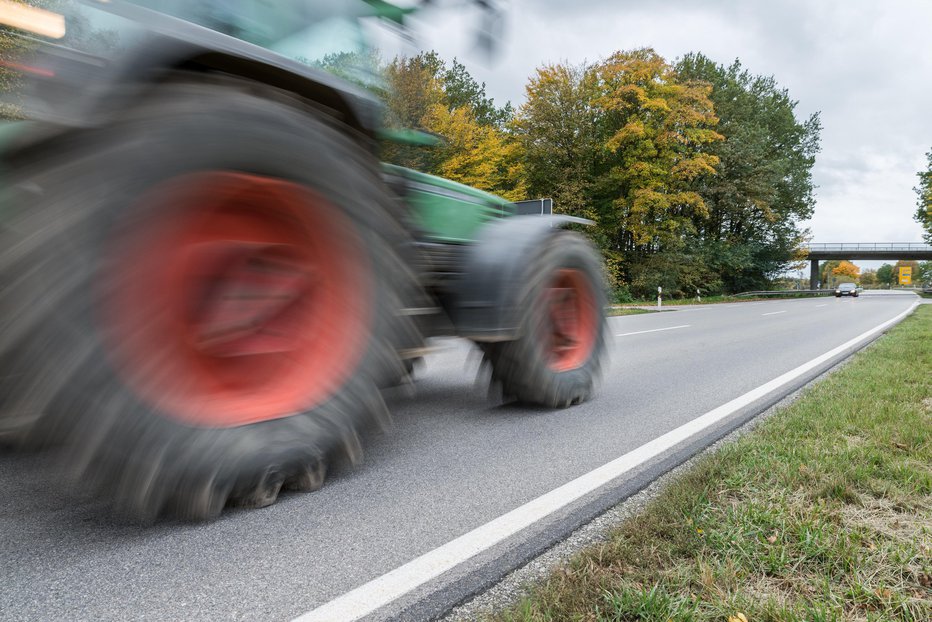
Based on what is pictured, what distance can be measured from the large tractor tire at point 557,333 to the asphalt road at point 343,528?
0.20 metres

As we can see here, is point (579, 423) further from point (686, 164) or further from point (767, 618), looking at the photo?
point (686, 164)

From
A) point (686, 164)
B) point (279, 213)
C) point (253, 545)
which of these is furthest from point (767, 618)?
point (686, 164)

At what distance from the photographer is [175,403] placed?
1945 millimetres

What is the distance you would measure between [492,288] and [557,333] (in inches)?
36.4

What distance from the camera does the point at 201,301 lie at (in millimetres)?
2102

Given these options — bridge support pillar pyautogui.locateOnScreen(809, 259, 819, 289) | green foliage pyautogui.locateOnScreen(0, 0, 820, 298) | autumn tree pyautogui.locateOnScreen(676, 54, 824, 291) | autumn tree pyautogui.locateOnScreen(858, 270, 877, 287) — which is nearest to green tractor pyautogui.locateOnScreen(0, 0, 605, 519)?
green foliage pyautogui.locateOnScreen(0, 0, 820, 298)

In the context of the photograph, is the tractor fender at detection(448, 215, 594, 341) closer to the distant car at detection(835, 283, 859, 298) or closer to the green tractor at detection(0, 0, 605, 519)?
the green tractor at detection(0, 0, 605, 519)

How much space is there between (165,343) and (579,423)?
2591mm

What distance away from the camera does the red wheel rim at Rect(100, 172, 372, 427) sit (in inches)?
73.7

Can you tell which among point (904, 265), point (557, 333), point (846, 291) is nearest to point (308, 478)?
point (557, 333)

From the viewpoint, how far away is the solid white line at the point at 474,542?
1.63 m

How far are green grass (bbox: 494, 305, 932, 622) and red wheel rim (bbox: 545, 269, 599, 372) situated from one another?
4.39 ft

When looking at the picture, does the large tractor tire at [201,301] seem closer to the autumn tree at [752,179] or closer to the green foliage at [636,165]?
the green foliage at [636,165]

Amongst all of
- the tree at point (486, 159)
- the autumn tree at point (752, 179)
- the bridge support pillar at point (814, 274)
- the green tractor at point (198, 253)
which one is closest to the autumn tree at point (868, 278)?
the bridge support pillar at point (814, 274)
